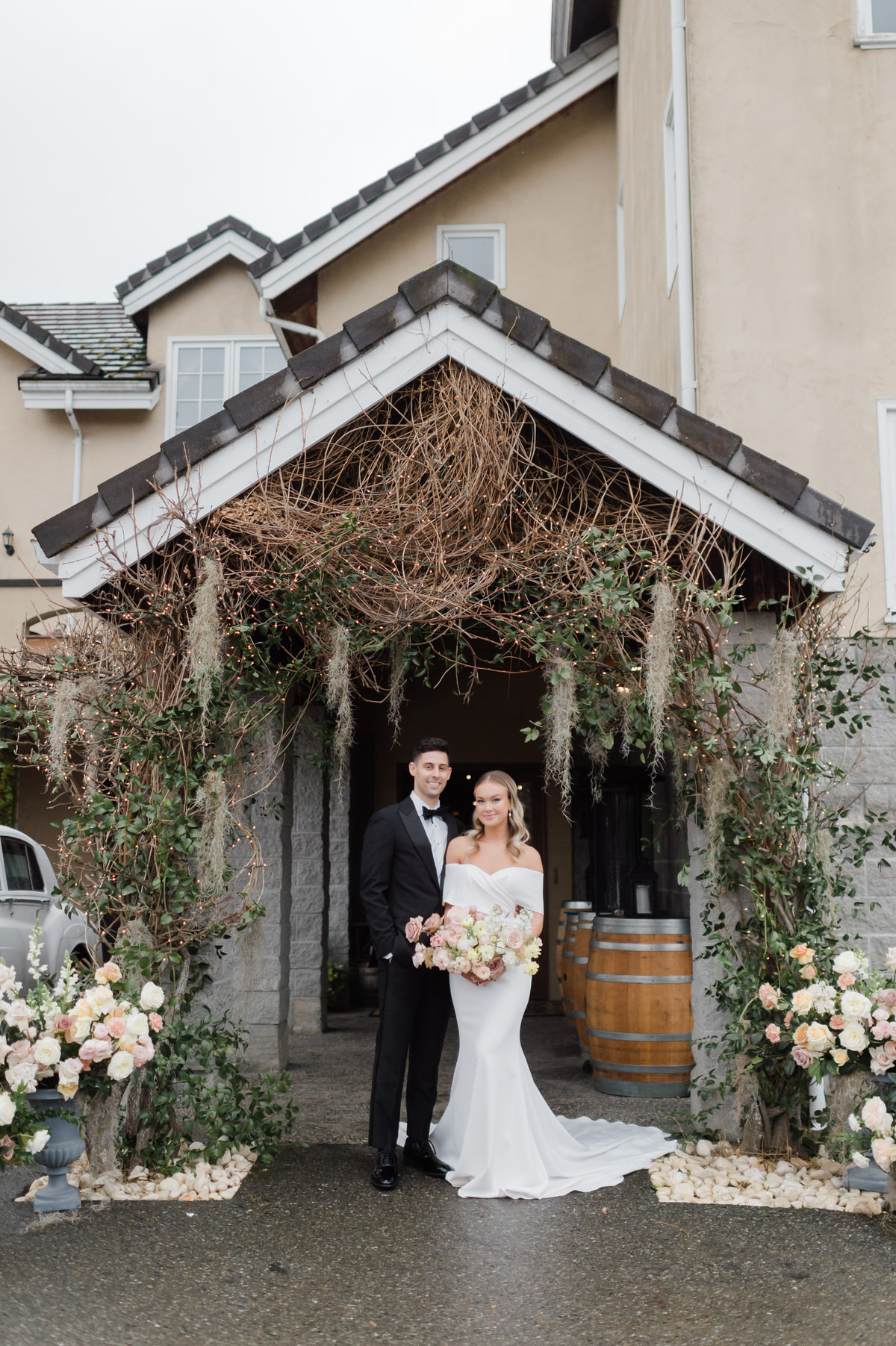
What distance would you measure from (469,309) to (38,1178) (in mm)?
4333

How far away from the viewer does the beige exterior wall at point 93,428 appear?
14.5 m

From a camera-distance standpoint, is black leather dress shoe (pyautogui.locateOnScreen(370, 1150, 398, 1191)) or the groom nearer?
black leather dress shoe (pyautogui.locateOnScreen(370, 1150, 398, 1191))

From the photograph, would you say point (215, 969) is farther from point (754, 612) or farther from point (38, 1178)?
point (754, 612)

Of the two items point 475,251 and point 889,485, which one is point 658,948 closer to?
point 889,485

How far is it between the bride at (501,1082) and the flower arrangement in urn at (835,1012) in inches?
40.2

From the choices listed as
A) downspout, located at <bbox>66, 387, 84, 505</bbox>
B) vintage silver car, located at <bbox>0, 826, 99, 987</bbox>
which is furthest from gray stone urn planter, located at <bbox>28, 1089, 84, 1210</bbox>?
downspout, located at <bbox>66, 387, 84, 505</bbox>

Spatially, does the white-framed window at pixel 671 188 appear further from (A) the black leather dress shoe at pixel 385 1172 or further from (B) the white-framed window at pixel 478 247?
(A) the black leather dress shoe at pixel 385 1172

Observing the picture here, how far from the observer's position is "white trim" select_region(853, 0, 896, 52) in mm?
8164

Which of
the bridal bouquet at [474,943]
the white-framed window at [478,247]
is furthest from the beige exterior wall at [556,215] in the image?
the bridal bouquet at [474,943]

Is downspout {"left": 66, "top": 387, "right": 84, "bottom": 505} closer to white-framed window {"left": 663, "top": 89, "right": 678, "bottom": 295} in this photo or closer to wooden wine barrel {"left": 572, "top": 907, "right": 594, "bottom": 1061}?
white-framed window {"left": 663, "top": 89, "right": 678, "bottom": 295}

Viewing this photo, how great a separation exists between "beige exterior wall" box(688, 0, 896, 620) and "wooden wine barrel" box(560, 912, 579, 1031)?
3.62m

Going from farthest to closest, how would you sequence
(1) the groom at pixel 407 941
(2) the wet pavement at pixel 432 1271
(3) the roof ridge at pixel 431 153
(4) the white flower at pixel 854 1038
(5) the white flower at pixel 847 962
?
1. (3) the roof ridge at pixel 431 153
2. (1) the groom at pixel 407 941
3. (5) the white flower at pixel 847 962
4. (4) the white flower at pixel 854 1038
5. (2) the wet pavement at pixel 432 1271

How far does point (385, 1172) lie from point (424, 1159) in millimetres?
307

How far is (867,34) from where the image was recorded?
324 inches
